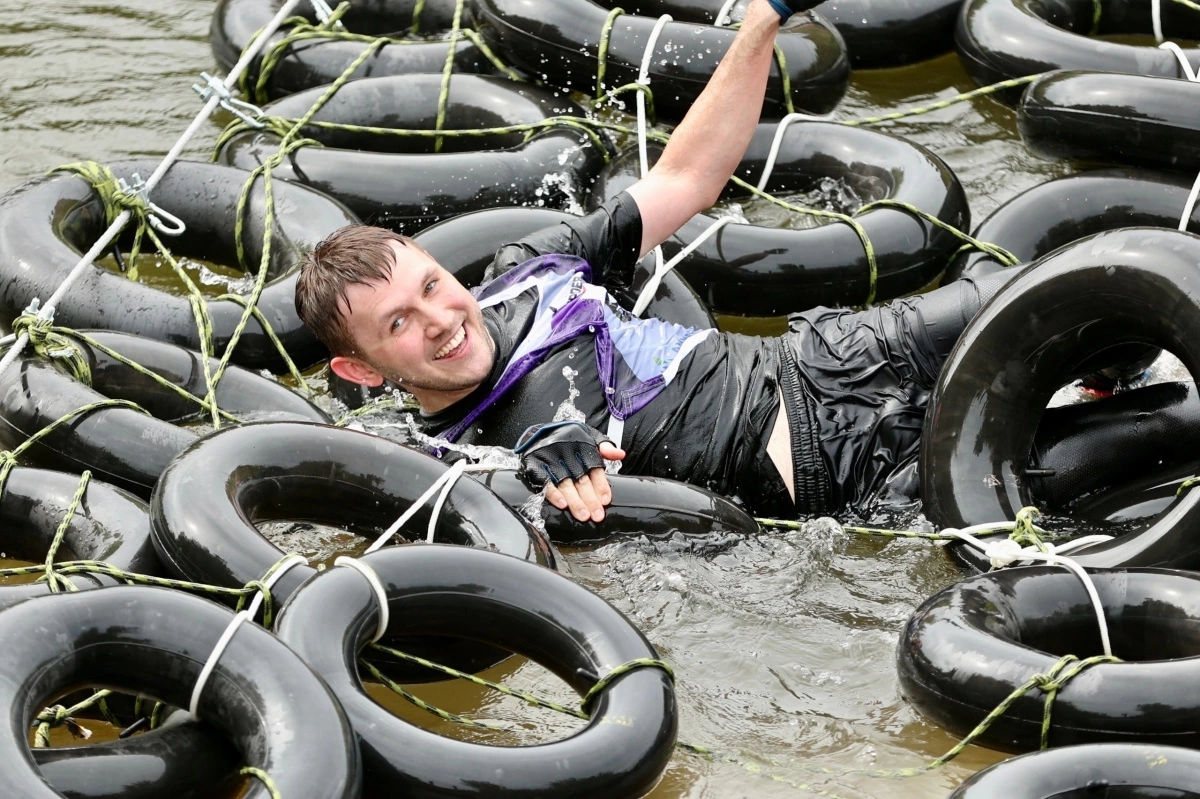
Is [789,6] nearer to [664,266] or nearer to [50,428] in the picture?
[664,266]

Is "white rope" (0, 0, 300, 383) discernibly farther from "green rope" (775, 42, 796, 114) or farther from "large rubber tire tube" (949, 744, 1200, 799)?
"large rubber tire tube" (949, 744, 1200, 799)

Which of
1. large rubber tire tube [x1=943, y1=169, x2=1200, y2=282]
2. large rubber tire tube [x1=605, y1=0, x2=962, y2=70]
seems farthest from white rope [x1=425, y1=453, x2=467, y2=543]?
large rubber tire tube [x1=605, y1=0, x2=962, y2=70]

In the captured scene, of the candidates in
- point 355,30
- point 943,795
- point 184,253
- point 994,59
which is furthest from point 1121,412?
point 355,30

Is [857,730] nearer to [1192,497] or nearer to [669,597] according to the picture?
[669,597]

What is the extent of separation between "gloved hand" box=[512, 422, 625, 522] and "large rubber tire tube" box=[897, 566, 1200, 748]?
896 millimetres

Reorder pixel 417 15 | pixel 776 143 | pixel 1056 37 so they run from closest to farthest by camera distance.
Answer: pixel 776 143
pixel 1056 37
pixel 417 15

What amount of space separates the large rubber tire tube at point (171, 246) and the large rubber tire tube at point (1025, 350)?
7.25ft

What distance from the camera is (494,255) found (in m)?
4.99

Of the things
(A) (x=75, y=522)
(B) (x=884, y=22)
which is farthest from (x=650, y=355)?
(B) (x=884, y=22)

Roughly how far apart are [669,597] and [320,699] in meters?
1.33

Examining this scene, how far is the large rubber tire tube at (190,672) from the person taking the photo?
9.62ft

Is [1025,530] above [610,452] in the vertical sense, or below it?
below

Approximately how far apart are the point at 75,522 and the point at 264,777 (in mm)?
1362

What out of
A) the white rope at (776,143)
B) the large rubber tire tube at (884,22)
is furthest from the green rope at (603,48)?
the white rope at (776,143)
